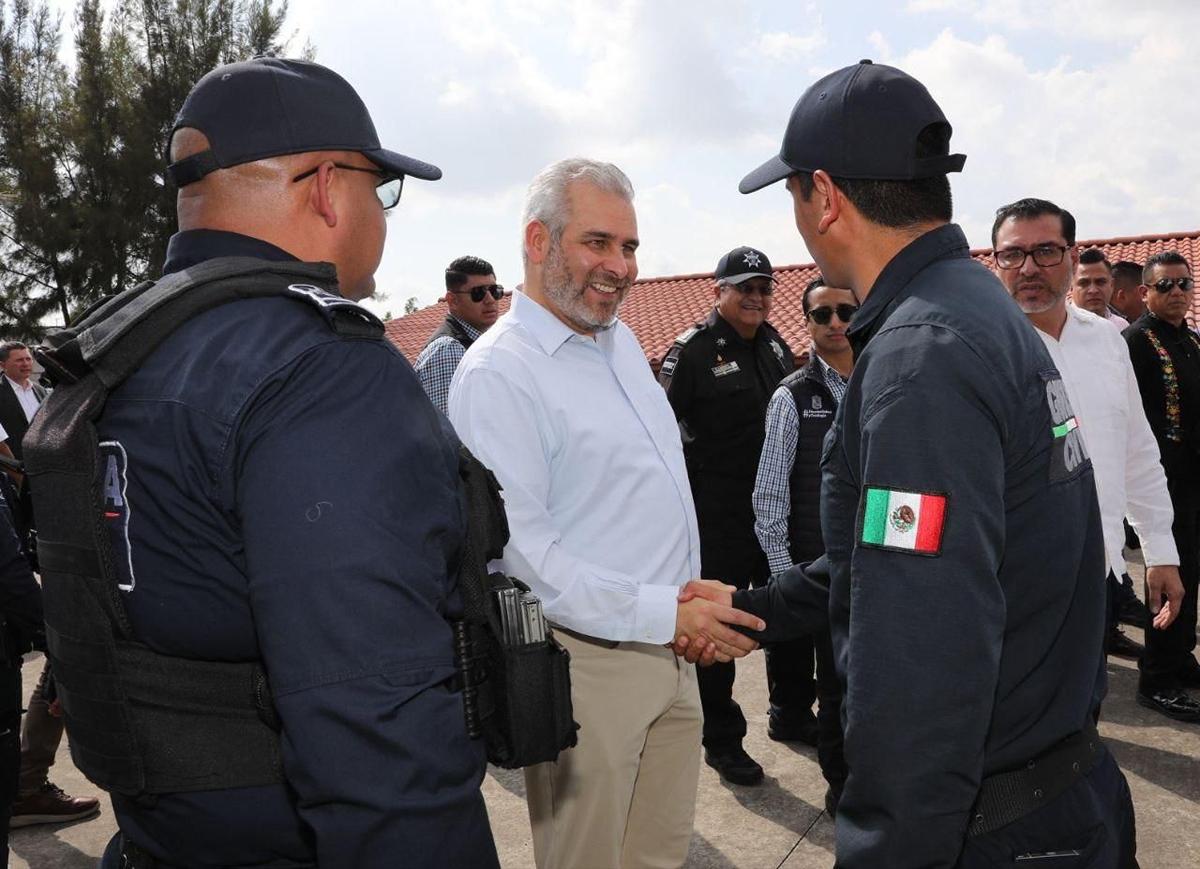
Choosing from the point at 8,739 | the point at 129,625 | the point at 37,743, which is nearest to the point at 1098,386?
the point at 129,625

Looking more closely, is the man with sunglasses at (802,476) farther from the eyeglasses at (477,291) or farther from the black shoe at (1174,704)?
the eyeglasses at (477,291)

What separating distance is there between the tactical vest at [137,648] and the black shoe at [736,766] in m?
3.48

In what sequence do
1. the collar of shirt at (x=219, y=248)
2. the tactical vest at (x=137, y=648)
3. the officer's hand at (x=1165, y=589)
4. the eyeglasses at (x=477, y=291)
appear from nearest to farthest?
the tactical vest at (x=137, y=648) → the collar of shirt at (x=219, y=248) → the officer's hand at (x=1165, y=589) → the eyeglasses at (x=477, y=291)

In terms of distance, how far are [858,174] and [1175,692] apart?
14.6ft

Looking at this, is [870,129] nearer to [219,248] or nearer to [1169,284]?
[219,248]

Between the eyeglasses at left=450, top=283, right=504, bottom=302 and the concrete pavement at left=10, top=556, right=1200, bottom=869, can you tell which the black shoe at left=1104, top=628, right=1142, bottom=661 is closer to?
the concrete pavement at left=10, top=556, right=1200, bottom=869

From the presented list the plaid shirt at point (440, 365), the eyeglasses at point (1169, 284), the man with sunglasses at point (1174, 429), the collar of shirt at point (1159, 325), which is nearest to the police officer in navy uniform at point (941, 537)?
the man with sunglasses at point (1174, 429)

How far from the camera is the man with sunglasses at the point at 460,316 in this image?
5824 millimetres

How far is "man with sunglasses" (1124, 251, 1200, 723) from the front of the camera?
17.1 feet

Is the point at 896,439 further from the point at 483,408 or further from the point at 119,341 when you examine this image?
the point at 483,408

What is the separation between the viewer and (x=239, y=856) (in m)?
1.51

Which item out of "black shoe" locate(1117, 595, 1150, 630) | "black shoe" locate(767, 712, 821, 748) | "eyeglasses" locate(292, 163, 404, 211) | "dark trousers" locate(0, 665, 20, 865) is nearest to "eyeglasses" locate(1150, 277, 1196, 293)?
"black shoe" locate(1117, 595, 1150, 630)

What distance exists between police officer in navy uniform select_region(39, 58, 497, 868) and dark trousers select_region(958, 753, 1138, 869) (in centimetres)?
86

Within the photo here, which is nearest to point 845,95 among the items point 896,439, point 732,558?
point 896,439
